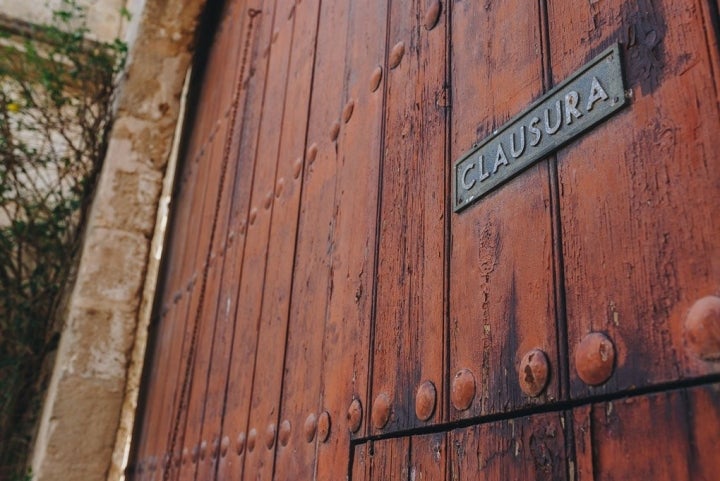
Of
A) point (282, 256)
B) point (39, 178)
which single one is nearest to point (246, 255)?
point (282, 256)

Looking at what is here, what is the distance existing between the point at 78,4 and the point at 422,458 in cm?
357

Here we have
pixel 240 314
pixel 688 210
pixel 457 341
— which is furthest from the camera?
pixel 240 314

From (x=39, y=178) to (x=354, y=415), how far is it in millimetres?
2873

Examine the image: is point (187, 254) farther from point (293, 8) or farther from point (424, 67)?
point (424, 67)

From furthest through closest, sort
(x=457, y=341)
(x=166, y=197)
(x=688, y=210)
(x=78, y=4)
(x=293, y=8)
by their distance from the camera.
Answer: (x=78, y=4) → (x=166, y=197) → (x=293, y=8) → (x=457, y=341) → (x=688, y=210)

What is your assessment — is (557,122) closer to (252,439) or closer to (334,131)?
(334,131)

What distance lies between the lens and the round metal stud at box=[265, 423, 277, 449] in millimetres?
1201

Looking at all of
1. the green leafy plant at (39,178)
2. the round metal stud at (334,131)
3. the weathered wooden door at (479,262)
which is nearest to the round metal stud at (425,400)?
the weathered wooden door at (479,262)

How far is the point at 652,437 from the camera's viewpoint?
51cm

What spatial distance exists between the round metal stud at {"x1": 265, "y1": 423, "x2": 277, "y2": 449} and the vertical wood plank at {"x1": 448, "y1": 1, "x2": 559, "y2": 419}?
1.77 feet

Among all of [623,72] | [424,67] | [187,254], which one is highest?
[187,254]

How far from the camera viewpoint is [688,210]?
20.9 inches

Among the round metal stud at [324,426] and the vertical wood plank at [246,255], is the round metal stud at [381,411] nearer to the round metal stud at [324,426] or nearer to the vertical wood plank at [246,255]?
the round metal stud at [324,426]

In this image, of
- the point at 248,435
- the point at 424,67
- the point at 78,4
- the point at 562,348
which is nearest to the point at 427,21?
the point at 424,67
